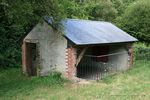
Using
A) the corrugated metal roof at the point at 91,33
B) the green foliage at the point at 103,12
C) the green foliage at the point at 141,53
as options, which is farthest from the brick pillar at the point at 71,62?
the green foliage at the point at 103,12

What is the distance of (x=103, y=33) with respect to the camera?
19.7 m

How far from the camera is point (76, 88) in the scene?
15023mm

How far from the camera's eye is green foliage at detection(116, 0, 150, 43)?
101 ft

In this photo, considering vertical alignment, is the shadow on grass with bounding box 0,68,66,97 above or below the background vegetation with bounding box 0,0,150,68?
below

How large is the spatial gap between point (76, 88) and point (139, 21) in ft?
59.1

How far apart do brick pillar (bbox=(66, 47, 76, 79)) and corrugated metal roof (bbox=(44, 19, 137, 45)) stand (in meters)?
0.65

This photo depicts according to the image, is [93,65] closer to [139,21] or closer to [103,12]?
[139,21]

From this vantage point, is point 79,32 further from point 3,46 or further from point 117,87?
point 3,46

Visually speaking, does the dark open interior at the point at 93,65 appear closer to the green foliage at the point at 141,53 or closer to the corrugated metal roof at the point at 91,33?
the corrugated metal roof at the point at 91,33

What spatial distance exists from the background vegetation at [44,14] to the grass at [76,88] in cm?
322

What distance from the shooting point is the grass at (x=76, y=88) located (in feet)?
43.3

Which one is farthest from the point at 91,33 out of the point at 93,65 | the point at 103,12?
the point at 103,12

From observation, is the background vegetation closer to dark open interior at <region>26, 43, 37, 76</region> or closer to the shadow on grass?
dark open interior at <region>26, 43, 37, 76</region>

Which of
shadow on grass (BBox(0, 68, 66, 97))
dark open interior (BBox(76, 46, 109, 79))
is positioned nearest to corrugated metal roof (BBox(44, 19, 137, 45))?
dark open interior (BBox(76, 46, 109, 79))
